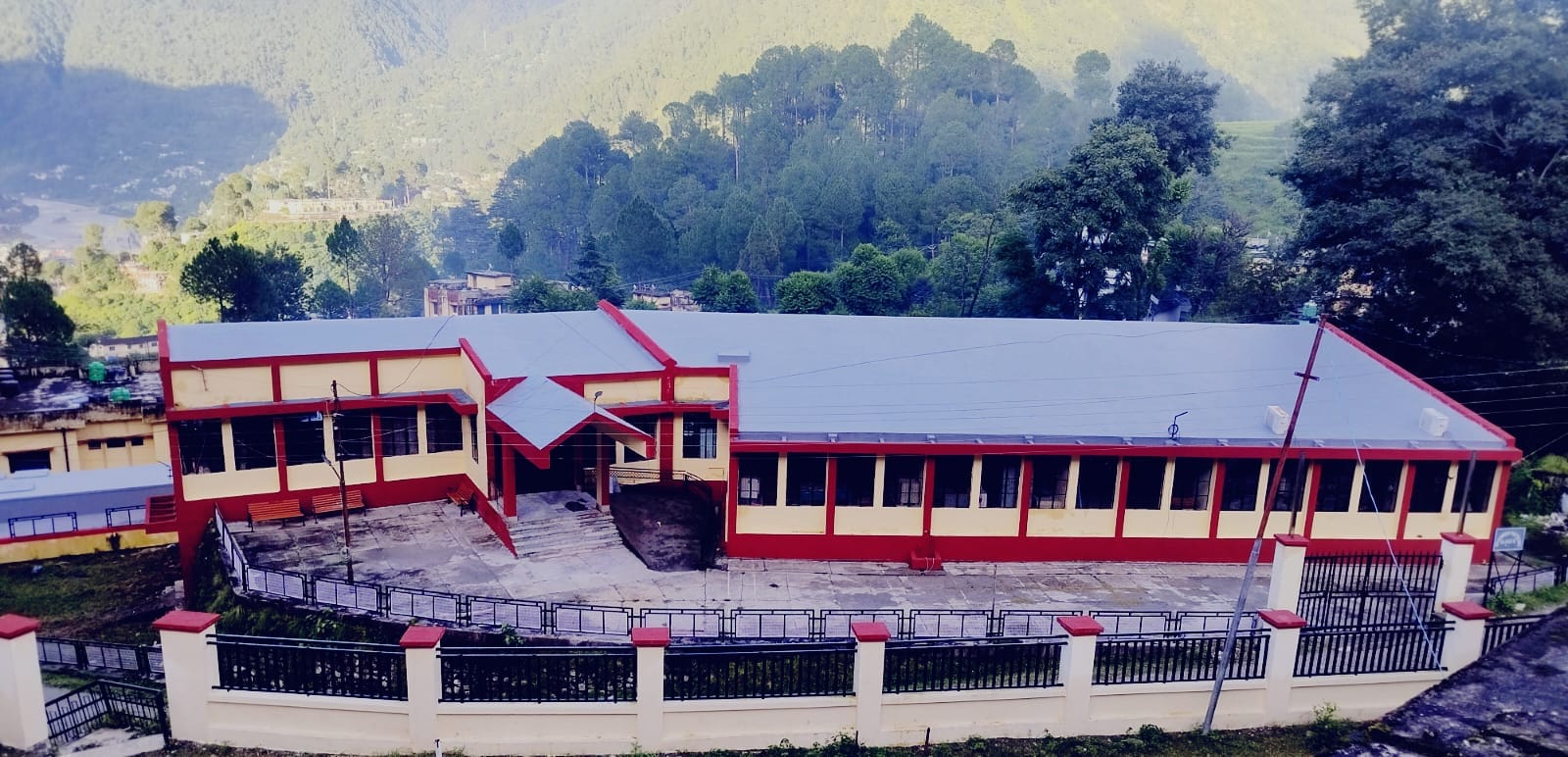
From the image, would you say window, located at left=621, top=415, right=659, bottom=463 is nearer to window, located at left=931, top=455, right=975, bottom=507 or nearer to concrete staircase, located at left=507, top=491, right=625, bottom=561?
concrete staircase, located at left=507, top=491, right=625, bottom=561

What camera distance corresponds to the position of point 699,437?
21984mm

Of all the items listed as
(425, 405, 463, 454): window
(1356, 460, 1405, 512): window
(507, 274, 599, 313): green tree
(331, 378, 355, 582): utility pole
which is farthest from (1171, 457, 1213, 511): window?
(507, 274, 599, 313): green tree

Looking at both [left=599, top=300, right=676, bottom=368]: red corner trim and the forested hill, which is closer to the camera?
[left=599, top=300, right=676, bottom=368]: red corner trim

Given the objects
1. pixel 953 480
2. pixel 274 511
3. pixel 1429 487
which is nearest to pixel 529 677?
pixel 953 480

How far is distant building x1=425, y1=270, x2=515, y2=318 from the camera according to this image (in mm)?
65312

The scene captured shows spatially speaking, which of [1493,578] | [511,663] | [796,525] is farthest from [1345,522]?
[511,663]

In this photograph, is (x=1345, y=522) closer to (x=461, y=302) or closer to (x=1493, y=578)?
(x=1493, y=578)

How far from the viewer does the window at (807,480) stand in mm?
19359

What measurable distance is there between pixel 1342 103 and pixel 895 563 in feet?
65.6

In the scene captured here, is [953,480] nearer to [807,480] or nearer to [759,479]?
[807,480]

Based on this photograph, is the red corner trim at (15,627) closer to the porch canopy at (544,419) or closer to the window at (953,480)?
the porch canopy at (544,419)

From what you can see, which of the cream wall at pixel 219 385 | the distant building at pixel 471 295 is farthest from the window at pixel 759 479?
the distant building at pixel 471 295

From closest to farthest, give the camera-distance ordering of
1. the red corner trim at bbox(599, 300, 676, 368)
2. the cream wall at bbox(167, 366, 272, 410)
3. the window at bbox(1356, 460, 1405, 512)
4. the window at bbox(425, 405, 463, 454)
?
the cream wall at bbox(167, 366, 272, 410)
the window at bbox(1356, 460, 1405, 512)
the red corner trim at bbox(599, 300, 676, 368)
the window at bbox(425, 405, 463, 454)

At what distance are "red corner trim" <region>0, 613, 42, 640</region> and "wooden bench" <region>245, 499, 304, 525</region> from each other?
33.7 feet
